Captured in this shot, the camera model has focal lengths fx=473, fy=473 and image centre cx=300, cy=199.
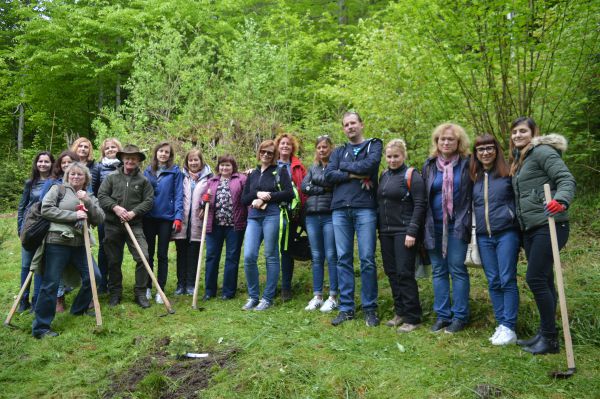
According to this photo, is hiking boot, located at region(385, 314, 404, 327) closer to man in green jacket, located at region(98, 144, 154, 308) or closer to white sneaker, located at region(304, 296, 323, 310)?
white sneaker, located at region(304, 296, 323, 310)

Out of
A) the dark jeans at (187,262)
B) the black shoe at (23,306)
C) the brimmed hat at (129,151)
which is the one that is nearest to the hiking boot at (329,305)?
the dark jeans at (187,262)

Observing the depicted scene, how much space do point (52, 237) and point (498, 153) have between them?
5003 millimetres

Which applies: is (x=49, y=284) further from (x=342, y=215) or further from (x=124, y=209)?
(x=342, y=215)

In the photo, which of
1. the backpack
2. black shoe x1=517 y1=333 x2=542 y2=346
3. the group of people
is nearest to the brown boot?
the group of people

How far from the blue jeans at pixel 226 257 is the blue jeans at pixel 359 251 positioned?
1.78 meters

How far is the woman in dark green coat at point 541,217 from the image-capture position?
13.8 feet

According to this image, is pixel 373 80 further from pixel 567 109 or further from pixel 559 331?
pixel 559 331

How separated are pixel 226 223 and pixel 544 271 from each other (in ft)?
13.5

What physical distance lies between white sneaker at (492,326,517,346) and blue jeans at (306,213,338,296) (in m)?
2.12

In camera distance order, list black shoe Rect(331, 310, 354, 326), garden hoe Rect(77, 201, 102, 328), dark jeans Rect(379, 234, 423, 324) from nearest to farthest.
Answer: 1. dark jeans Rect(379, 234, 423, 324)
2. black shoe Rect(331, 310, 354, 326)
3. garden hoe Rect(77, 201, 102, 328)

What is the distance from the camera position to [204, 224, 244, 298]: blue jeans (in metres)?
6.79

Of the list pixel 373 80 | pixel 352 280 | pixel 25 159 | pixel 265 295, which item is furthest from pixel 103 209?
pixel 25 159

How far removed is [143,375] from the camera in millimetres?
4289

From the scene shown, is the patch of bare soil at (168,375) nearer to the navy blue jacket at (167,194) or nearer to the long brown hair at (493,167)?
the navy blue jacket at (167,194)
